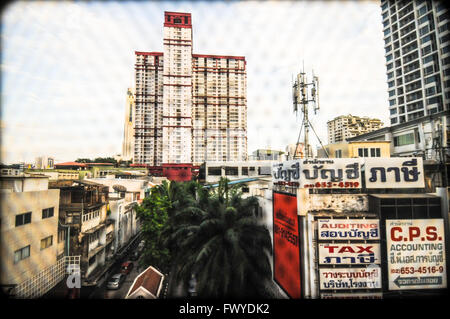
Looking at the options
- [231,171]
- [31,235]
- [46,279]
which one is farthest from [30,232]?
[231,171]

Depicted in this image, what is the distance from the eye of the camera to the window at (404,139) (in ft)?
38.9

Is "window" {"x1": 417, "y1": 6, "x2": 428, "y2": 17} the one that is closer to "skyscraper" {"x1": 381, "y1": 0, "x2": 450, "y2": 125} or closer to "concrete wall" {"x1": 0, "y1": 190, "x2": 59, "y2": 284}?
"skyscraper" {"x1": 381, "y1": 0, "x2": 450, "y2": 125}

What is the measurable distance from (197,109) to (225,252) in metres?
34.5

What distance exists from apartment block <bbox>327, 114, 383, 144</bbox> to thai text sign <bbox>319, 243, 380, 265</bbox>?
4786 centimetres

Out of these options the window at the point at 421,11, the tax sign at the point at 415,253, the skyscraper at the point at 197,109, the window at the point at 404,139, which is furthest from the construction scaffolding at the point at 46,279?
the window at the point at 421,11

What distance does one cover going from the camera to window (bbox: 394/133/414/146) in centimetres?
1185

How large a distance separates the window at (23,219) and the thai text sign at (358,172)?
775 cm

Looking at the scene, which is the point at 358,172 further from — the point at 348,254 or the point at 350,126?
the point at 350,126

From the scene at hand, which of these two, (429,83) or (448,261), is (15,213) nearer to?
(448,261)

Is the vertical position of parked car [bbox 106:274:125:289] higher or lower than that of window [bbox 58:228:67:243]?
lower

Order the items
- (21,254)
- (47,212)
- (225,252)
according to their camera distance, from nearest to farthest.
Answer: (225,252), (21,254), (47,212)

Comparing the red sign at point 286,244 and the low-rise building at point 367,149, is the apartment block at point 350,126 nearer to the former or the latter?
the low-rise building at point 367,149

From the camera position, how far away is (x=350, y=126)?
5397 cm

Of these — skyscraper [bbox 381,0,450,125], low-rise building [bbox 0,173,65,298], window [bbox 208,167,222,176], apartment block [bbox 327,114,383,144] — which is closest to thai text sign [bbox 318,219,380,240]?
low-rise building [bbox 0,173,65,298]
